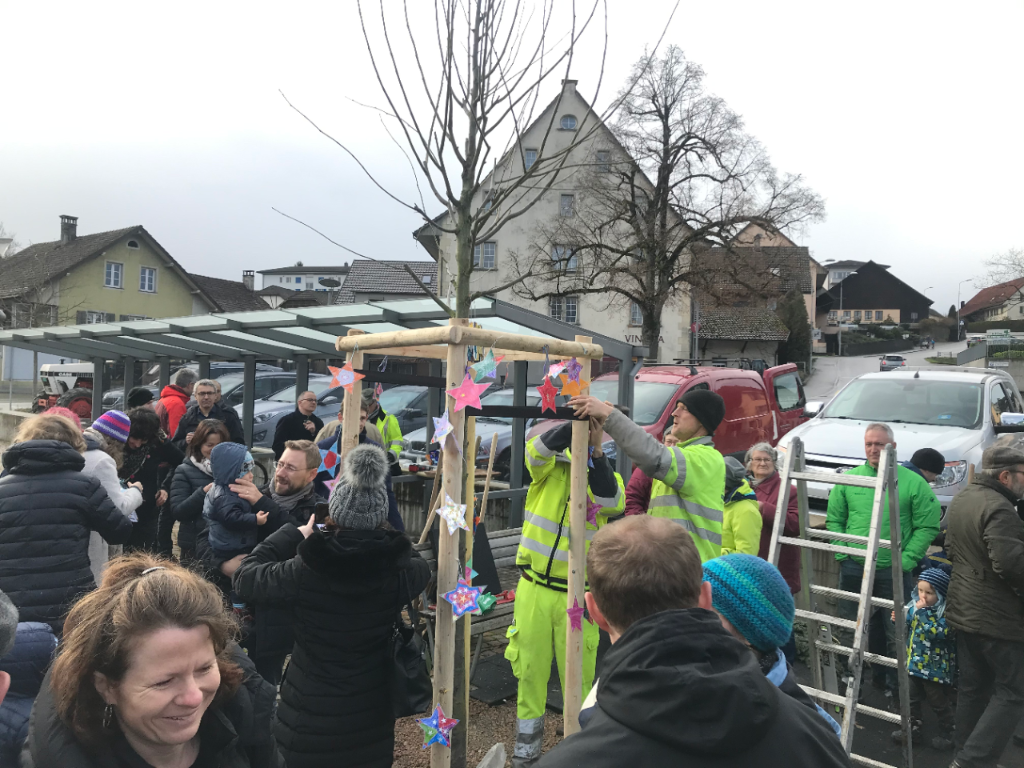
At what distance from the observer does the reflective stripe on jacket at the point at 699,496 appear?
358 centimetres

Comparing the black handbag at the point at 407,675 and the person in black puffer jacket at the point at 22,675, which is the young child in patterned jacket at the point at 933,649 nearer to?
the black handbag at the point at 407,675

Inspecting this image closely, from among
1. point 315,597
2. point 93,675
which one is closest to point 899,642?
point 315,597

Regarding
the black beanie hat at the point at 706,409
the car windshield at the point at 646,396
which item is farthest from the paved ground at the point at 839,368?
the black beanie hat at the point at 706,409

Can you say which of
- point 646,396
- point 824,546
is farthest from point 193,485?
point 646,396

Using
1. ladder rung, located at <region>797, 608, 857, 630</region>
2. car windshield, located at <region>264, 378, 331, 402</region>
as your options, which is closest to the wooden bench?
ladder rung, located at <region>797, 608, 857, 630</region>

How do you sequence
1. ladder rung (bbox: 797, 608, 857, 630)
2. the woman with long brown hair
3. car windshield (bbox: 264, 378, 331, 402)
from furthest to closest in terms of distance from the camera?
car windshield (bbox: 264, 378, 331, 402) → ladder rung (bbox: 797, 608, 857, 630) → the woman with long brown hair

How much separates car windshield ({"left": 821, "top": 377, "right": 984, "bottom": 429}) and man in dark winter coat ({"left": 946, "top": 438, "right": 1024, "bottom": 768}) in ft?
A: 15.3

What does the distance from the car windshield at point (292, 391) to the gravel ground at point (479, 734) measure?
35.9 ft

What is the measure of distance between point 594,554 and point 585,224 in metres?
27.3

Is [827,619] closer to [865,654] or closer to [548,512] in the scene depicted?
[865,654]

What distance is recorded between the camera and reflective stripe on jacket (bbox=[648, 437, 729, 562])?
3.58 metres

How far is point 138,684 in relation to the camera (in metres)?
1.59

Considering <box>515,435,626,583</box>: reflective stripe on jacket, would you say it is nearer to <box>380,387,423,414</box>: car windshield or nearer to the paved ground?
<box>380,387,423,414</box>: car windshield

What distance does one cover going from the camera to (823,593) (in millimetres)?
4156
